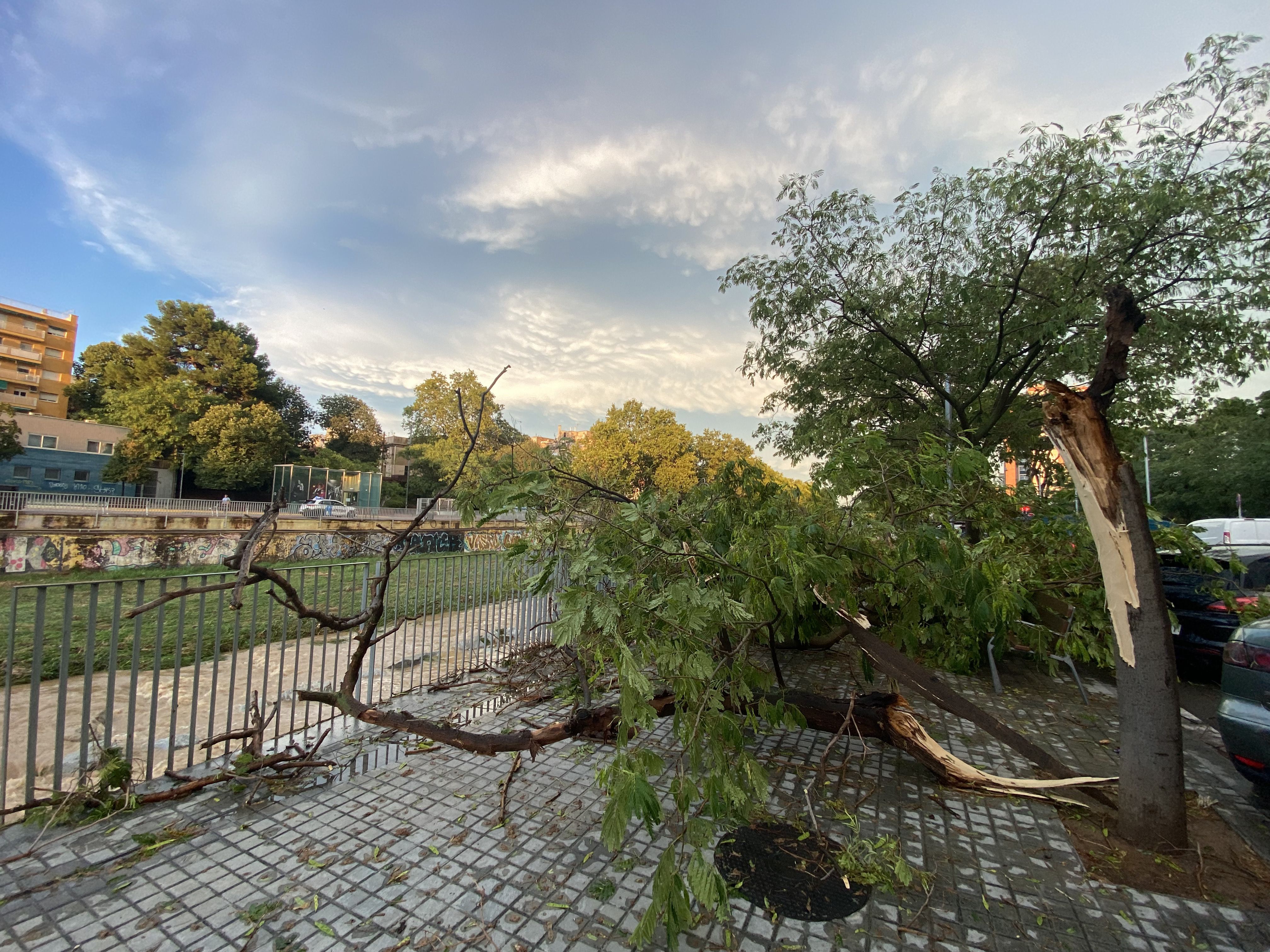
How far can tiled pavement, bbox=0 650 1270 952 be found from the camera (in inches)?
79.7

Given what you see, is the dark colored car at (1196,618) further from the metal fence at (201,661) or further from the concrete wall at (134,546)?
the concrete wall at (134,546)

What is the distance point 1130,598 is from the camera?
8.79 ft

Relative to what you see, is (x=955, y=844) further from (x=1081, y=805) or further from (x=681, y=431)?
(x=681, y=431)

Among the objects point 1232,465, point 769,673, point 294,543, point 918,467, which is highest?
point 1232,465

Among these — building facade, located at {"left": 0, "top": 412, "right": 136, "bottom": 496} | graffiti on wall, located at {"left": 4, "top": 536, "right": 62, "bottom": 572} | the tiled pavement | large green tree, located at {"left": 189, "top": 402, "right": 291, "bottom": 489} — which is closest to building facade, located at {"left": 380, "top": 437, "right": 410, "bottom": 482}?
large green tree, located at {"left": 189, "top": 402, "right": 291, "bottom": 489}

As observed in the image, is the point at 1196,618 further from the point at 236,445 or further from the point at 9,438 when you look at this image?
the point at 9,438

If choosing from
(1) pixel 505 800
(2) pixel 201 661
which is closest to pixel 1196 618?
(1) pixel 505 800

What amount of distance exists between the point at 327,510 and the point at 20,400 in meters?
39.7

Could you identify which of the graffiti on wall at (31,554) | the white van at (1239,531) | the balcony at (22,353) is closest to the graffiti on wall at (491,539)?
the white van at (1239,531)

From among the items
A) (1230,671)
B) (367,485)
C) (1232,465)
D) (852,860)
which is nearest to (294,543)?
(367,485)

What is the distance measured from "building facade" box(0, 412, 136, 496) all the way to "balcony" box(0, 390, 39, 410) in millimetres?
10198

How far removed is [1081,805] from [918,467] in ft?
6.84

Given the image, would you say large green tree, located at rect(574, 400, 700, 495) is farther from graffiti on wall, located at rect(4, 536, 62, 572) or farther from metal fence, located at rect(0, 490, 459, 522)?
graffiti on wall, located at rect(4, 536, 62, 572)

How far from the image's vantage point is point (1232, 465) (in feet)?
74.9
